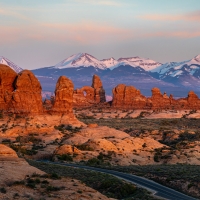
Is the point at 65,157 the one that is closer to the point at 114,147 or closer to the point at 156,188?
the point at 114,147

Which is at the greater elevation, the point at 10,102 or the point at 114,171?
the point at 10,102

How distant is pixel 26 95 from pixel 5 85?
5.19 m

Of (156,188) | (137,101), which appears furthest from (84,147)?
(137,101)

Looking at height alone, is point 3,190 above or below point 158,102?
below

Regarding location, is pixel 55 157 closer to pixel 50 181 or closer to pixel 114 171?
pixel 114 171

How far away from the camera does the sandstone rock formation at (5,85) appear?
317 feet

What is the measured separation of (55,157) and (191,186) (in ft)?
92.6

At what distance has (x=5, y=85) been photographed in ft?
324

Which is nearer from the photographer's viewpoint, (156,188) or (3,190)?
(3,190)

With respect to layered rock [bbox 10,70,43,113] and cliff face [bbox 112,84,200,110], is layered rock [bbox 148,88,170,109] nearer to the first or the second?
cliff face [bbox 112,84,200,110]

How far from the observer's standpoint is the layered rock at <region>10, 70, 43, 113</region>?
95.8m

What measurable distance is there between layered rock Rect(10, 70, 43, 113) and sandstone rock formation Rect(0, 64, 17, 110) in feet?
3.88

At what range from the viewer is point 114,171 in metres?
62.2

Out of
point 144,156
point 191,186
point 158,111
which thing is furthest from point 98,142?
point 158,111
